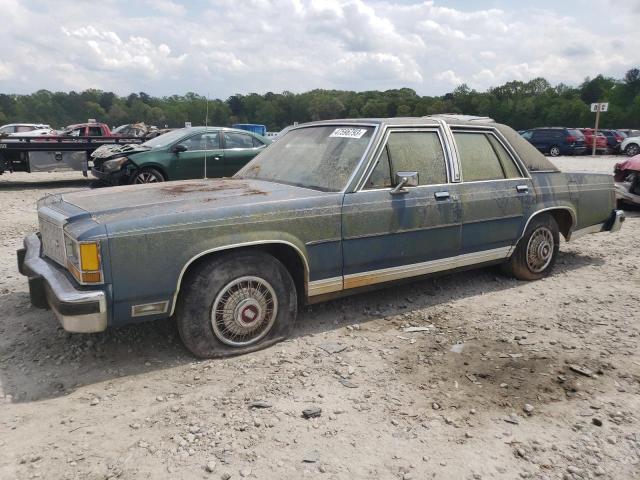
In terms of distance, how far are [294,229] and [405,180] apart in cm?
98

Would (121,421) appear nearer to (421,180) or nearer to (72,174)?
(421,180)

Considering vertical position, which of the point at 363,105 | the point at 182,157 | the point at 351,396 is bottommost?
the point at 351,396

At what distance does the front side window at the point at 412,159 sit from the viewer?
430 centimetres

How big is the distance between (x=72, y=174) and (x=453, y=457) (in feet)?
57.1

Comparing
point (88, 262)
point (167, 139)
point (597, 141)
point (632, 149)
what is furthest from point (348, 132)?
point (597, 141)

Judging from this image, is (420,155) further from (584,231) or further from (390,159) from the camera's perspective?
(584,231)

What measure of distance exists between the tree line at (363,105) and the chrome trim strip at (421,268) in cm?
4456

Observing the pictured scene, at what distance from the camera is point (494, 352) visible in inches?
155

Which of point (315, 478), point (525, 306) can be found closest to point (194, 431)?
point (315, 478)

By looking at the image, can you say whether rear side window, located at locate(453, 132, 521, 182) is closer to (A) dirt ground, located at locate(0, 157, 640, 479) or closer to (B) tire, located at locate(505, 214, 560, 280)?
(B) tire, located at locate(505, 214, 560, 280)

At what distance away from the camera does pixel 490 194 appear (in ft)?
16.1

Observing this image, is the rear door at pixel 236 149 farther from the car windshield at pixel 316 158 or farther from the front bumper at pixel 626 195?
the front bumper at pixel 626 195

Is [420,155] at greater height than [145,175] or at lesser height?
greater

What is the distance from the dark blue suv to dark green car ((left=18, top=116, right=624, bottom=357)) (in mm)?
25702
